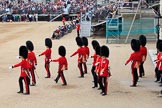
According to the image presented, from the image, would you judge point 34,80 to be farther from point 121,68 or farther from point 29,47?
point 121,68

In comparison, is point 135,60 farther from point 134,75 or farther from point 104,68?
point 104,68

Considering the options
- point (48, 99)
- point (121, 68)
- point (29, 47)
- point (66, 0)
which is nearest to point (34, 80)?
point (29, 47)

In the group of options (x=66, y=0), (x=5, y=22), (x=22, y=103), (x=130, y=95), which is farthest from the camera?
(x=66, y=0)

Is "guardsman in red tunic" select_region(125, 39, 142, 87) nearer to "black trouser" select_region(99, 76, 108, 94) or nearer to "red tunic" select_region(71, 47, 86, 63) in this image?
"black trouser" select_region(99, 76, 108, 94)

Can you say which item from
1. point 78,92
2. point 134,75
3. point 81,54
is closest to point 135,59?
point 134,75

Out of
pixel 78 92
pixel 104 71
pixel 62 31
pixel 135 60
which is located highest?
pixel 135 60

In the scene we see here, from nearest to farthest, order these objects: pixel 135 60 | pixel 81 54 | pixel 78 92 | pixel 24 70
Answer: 1. pixel 24 70
2. pixel 78 92
3. pixel 135 60
4. pixel 81 54

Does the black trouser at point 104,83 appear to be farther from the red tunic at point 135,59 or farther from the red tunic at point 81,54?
the red tunic at point 81,54

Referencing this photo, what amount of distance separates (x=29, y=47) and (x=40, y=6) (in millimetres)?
40482

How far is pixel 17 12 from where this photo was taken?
57.1 m

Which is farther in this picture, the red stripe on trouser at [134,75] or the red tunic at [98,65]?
the red stripe on trouser at [134,75]

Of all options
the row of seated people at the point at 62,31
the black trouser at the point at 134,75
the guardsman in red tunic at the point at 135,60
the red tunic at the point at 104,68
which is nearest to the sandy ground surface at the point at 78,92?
the black trouser at the point at 134,75

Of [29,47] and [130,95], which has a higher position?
[29,47]

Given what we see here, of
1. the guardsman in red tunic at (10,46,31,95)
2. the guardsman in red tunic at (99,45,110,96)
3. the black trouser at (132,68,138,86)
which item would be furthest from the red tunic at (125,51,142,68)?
the guardsman in red tunic at (10,46,31,95)
